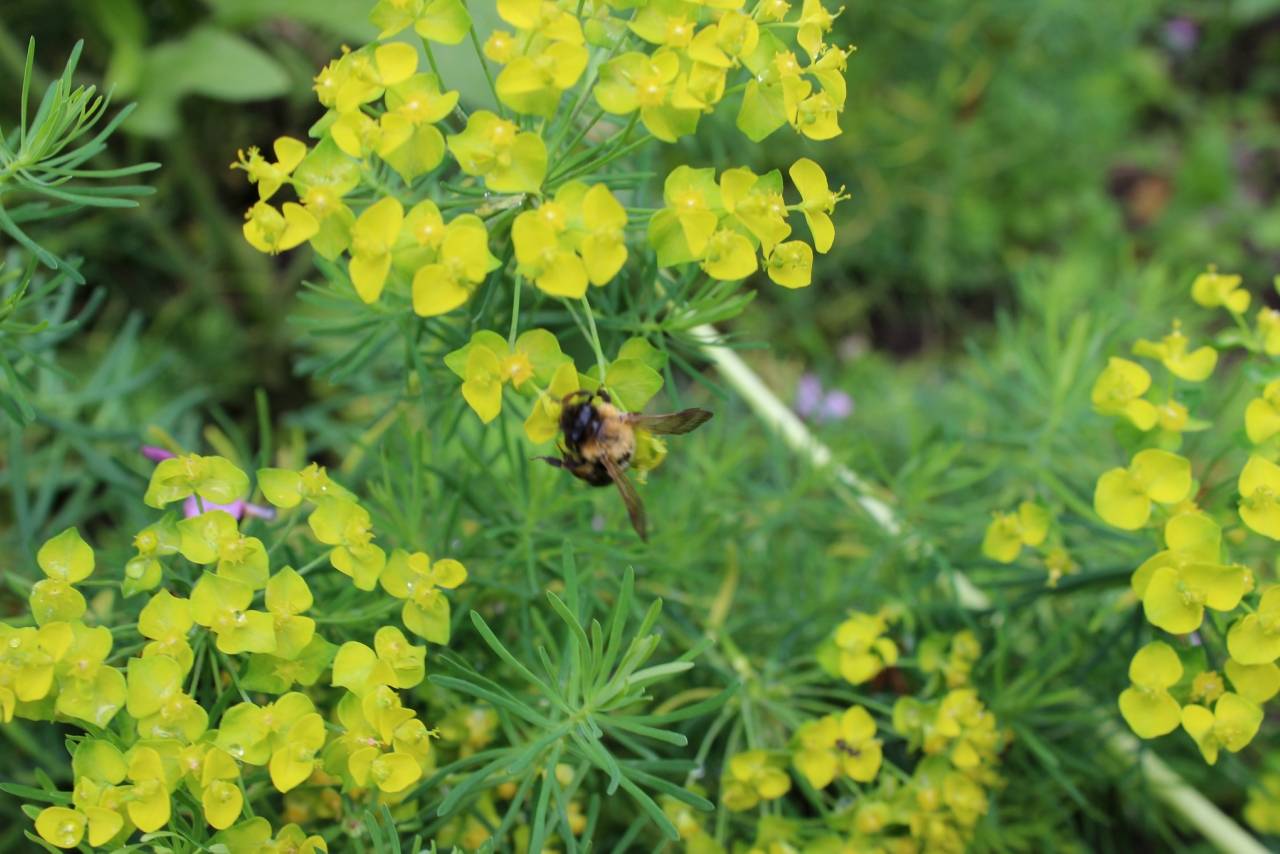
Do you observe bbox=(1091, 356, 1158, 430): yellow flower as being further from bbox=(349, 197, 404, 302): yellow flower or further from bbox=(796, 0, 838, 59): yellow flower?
bbox=(349, 197, 404, 302): yellow flower

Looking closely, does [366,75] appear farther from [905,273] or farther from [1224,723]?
[905,273]

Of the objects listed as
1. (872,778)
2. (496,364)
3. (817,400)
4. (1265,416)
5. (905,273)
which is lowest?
(905,273)

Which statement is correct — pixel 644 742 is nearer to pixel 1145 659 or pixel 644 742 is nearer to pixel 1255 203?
pixel 1145 659

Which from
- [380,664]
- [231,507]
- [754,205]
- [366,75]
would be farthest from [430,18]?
[231,507]

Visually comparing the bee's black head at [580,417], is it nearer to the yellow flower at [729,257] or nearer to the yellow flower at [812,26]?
the yellow flower at [729,257]

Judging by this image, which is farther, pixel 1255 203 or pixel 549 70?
pixel 1255 203

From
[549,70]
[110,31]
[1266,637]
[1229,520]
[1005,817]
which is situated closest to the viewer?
A: [549,70]

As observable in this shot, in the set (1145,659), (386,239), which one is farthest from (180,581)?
(1145,659)
